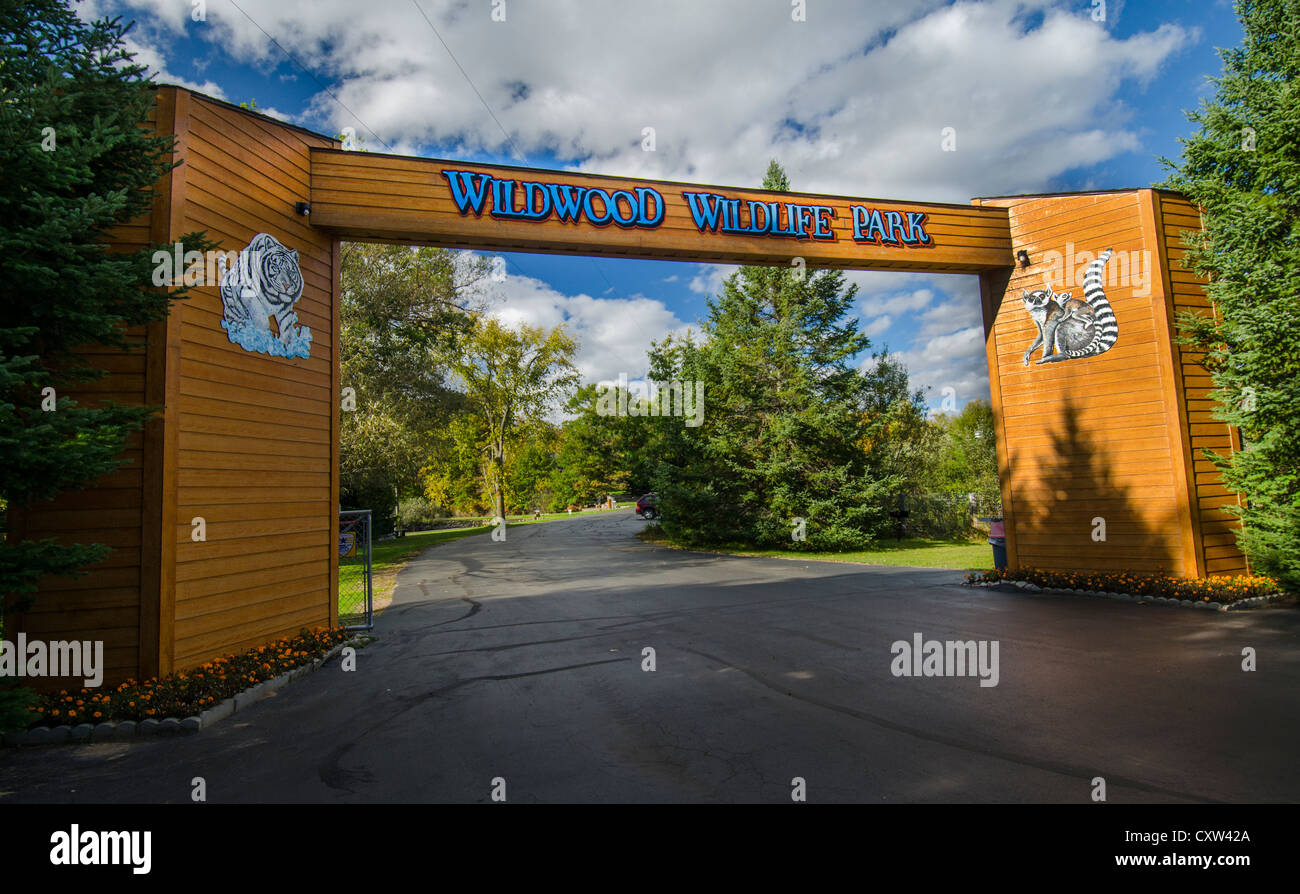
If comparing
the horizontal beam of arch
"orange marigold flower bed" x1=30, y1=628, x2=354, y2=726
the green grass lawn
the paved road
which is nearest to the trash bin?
the green grass lawn

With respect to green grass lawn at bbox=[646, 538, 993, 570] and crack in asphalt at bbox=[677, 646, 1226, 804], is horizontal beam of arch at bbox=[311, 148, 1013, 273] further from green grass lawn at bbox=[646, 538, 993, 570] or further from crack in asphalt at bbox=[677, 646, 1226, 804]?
green grass lawn at bbox=[646, 538, 993, 570]

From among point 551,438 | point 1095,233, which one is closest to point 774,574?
point 1095,233

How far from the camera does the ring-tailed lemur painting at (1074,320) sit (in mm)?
10258

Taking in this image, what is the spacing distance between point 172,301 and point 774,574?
489 inches

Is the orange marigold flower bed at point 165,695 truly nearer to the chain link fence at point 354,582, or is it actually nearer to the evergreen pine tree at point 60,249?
the evergreen pine tree at point 60,249

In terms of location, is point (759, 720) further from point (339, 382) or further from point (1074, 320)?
point (1074, 320)

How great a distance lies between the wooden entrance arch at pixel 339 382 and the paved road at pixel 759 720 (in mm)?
1279

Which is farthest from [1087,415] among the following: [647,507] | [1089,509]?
[647,507]

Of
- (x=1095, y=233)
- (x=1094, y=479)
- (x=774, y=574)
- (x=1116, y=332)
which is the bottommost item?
(x=774, y=574)

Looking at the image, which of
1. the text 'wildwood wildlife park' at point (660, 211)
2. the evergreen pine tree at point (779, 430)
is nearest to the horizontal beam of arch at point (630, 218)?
the text 'wildwood wildlife park' at point (660, 211)

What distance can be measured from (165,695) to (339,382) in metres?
4.82

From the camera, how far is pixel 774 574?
48.5ft
